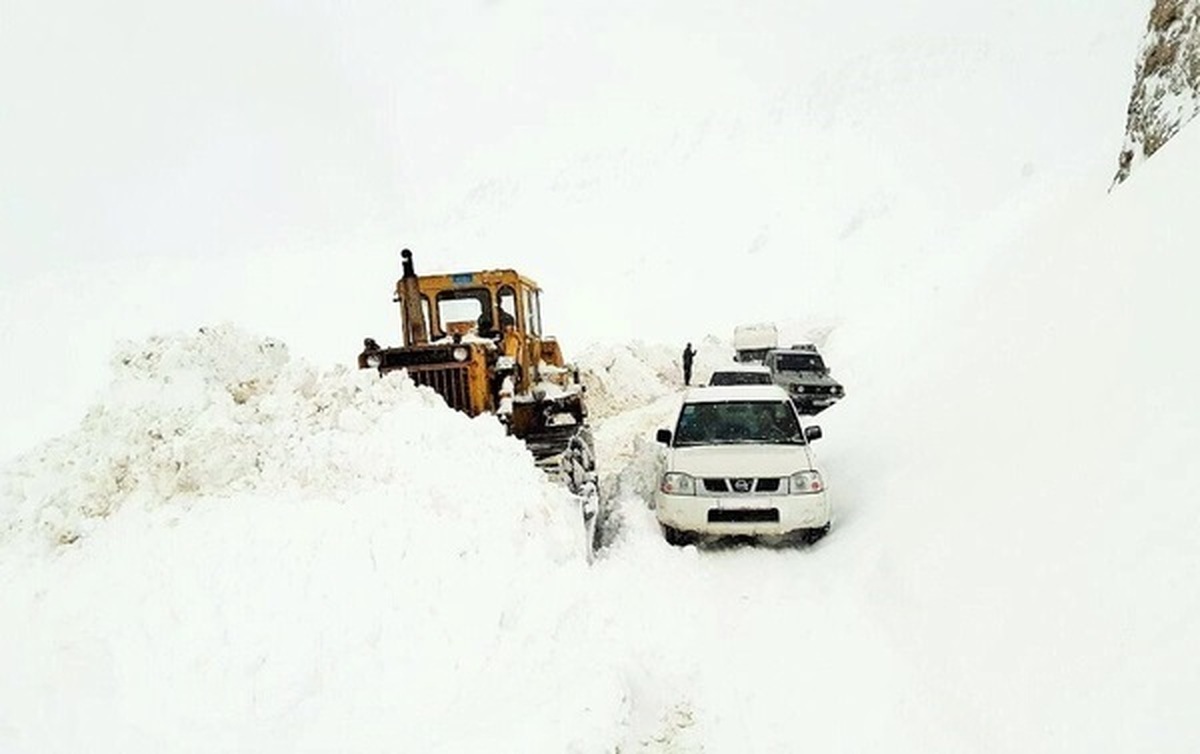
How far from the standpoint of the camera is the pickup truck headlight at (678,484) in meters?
7.12

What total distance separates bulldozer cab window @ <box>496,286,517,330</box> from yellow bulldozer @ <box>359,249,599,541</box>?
0.05ft

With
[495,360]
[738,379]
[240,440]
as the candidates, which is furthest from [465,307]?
[738,379]

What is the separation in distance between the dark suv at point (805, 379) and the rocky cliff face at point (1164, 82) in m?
7.92

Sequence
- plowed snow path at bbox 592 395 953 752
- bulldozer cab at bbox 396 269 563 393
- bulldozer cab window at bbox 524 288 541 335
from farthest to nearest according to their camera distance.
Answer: bulldozer cab window at bbox 524 288 541 335, bulldozer cab at bbox 396 269 563 393, plowed snow path at bbox 592 395 953 752

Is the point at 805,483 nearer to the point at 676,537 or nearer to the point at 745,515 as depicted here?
the point at 745,515

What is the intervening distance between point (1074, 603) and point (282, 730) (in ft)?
15.4

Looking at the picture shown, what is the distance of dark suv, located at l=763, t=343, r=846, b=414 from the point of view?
17266 millimetres

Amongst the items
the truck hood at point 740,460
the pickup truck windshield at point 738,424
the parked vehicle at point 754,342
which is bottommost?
the truck hood at point 740,460

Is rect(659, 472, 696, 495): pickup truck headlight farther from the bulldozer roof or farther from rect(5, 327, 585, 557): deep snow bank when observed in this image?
the bulldozer roof

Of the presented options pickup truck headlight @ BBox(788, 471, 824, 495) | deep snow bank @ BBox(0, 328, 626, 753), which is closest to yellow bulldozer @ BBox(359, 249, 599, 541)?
deep snow bank @ BBox(0, 328, 626, 753)

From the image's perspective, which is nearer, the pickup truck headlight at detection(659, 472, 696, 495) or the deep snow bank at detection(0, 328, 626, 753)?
the deep snow bank at detection(0, 328, 626, 753)

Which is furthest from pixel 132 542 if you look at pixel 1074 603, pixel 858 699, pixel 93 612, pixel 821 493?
pixel 1074 603

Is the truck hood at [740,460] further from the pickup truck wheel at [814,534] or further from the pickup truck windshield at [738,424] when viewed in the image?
the pickup truck wheel at [814,534]

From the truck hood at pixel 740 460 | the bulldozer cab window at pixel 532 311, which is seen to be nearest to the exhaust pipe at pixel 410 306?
the bulldozer cab window at pixel 532 311
